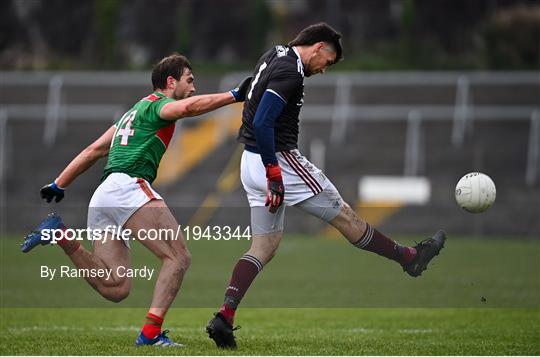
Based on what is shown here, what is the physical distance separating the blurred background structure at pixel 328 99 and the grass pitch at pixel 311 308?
569cm

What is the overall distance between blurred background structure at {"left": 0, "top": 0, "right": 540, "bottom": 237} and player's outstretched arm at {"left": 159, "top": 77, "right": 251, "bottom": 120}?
13820 millimetres

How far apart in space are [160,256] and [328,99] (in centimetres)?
2182

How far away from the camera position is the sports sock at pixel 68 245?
8.45 m

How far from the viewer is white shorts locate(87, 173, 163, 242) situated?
848 centimetres

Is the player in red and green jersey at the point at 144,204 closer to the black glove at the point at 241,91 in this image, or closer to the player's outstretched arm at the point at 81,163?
the black glove at the point at 241,91

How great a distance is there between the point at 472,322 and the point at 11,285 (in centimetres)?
623

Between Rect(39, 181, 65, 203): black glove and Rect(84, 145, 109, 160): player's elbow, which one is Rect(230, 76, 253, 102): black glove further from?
Rect(39, 181, 65, 203): black glove

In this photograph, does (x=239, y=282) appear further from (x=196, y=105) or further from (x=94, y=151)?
(x=94, y=151)

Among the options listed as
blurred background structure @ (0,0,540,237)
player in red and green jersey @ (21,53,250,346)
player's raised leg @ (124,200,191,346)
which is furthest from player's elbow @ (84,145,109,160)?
blurred background structure @ (0,0,540,237)

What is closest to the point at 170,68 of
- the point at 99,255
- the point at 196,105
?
the point at 196,105

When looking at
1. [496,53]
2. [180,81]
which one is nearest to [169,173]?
[496,53]

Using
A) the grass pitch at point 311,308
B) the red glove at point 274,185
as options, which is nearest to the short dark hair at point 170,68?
the red glove at point 274,185

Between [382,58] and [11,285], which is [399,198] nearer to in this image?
[382,58]

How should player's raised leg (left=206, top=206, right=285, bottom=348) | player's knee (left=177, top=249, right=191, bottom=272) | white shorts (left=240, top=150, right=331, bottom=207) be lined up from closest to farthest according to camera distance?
player's raised leg (left=206, top=206, right=285, bottom=348) → player's knee (left=177, top=249, right=191, bottom=272) → white shorts (left=240, top=150, right=331, bottom=207)
